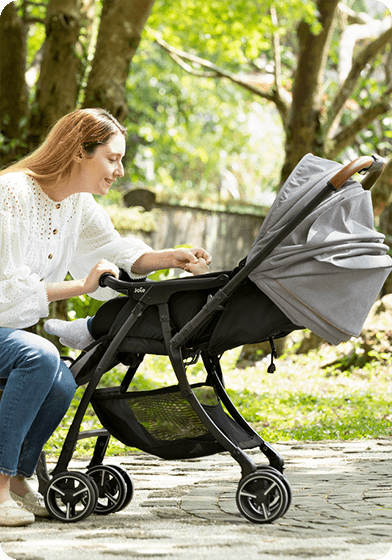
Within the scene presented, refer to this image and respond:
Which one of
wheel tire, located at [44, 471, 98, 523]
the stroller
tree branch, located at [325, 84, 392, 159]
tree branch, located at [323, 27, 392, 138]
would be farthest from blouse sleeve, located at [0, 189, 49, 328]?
tree branch, located at [323, 27, 392, 138]

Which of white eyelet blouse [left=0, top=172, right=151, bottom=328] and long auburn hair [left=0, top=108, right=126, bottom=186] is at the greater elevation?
long auburn hair [left=0, top=108, right=126, bottom=186]

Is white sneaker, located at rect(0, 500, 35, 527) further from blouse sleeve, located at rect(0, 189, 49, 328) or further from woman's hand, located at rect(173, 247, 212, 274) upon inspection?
woman's hand, located at rect(173, 247, 212, 274)

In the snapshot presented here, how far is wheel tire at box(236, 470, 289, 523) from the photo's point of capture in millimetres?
2686

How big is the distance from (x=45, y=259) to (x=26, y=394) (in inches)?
24.5

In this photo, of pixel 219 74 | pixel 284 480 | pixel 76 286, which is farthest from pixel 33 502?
pixel 219 74

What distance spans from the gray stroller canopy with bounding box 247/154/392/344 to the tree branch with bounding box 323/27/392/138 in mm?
6747

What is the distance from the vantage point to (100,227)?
335 centimetres

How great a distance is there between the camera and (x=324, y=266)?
2.67m

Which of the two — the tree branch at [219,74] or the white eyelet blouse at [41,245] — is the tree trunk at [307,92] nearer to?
the tree branch at [219,74]

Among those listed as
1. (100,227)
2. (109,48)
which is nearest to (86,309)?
(109,48)

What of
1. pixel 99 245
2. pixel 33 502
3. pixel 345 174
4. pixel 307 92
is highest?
pixel 307 92

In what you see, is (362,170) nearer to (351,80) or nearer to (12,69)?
(12,69)

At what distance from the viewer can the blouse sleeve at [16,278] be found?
2.76m

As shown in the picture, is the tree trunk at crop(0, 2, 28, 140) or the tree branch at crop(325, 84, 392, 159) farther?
the tree branch at crop(325, 84, 392, 159)
